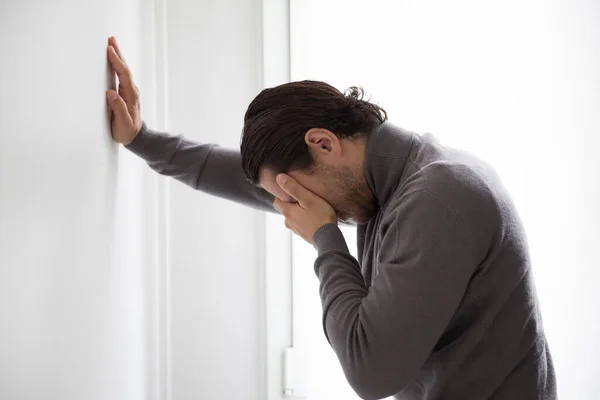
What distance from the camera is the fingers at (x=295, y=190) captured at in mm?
872

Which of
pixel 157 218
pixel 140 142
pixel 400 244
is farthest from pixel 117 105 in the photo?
pixel 157 218

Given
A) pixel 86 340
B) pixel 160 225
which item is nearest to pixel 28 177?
pixel 86 340

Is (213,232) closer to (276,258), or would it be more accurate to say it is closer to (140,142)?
(276,258)

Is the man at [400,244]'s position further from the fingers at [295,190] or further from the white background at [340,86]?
the white background at [340,86]

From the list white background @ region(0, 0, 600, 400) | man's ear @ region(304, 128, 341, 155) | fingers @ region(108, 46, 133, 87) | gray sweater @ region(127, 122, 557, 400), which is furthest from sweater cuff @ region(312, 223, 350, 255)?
white background @ region(0, 0, 600, 400)

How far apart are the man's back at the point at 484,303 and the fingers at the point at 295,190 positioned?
119 mm

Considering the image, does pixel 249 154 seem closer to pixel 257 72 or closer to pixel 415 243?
pixel 415 243

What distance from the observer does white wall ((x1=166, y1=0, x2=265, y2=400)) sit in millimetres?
1500

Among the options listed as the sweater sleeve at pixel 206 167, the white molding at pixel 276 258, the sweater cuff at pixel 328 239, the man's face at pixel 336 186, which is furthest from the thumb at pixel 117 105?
the white molding at pixel 276 258

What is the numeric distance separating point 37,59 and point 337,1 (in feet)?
3.63

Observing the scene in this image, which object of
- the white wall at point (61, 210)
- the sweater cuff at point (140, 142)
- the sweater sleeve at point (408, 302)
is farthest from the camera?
the sweater cuff at point (140, 142)

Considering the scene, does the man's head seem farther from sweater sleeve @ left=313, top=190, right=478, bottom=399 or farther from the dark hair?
sweater sleeve @ left=313, top=190, right=478, bottom=399

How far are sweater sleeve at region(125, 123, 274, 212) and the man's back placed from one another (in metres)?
0.34

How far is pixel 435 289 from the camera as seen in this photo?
0.72m
